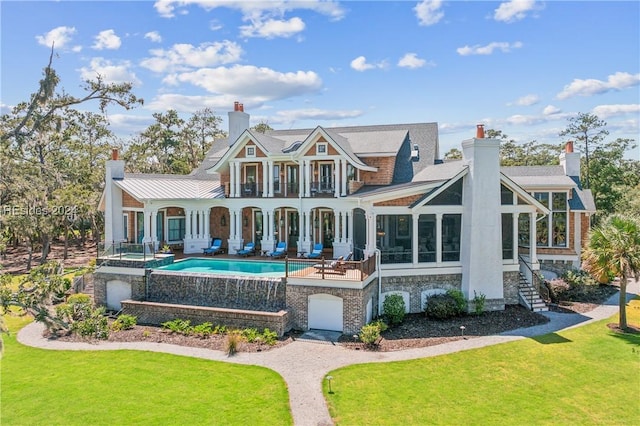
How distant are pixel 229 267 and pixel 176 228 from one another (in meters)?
8.31

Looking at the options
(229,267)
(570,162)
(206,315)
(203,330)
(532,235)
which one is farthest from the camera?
(570,162)

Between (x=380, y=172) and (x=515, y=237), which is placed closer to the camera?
(x=515, y=237)

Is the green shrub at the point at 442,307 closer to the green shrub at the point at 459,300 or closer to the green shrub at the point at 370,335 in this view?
the green shrub at the point at 459,300

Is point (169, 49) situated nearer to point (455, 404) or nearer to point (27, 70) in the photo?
point (27, 70)

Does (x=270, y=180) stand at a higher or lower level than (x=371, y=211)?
higher

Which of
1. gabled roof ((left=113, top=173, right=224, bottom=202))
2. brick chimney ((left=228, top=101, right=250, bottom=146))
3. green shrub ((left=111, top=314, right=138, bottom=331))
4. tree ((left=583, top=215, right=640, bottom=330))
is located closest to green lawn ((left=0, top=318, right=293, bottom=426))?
green shrub ((left=111, top=314, right=138, bottom=331))

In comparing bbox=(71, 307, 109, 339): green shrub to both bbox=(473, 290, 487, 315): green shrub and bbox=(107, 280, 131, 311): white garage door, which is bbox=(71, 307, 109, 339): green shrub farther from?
bbox=(473, 290, 487, 315): green shrub

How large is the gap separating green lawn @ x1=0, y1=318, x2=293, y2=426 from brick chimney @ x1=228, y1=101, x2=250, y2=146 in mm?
18203

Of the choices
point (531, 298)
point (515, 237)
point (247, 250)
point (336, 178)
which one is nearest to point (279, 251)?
point (247, 250)

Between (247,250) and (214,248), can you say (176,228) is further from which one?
(247,250)

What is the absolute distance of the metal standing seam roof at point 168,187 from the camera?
24672 millimetres

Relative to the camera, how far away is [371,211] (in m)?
18.4

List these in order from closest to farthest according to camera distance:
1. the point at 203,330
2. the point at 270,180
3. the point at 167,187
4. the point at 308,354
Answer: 1. the point at 308,354
2. the point at 203,330
3. the point at 270,180
4. the point at 167,187

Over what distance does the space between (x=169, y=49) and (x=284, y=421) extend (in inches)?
646
